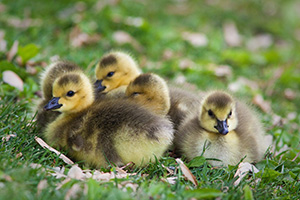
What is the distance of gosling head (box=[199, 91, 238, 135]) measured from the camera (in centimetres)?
283

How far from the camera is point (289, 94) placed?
5062 millimetres

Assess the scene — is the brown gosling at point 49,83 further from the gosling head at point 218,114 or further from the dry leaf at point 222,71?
the dry leaf at point 222,71

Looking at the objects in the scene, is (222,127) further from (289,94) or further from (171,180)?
(289,94)

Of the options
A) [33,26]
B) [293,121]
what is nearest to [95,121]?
[293,121]

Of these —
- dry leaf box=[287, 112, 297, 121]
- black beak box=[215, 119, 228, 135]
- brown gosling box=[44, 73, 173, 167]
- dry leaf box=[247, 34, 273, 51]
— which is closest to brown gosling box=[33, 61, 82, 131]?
brown gosling box=[44, 73, 173, 167]

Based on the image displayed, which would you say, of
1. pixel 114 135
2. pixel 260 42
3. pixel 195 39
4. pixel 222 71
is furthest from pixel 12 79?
pixel 260 42

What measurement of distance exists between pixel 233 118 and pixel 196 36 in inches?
124

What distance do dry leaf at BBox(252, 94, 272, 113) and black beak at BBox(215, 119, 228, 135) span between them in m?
1.64

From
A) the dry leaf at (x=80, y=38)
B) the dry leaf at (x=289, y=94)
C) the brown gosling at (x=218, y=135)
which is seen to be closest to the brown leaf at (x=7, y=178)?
the brown gosling at (x=218, y=135)

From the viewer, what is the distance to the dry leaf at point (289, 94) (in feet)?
16.5

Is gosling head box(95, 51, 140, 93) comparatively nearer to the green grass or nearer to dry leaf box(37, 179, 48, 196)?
Answer: the green grass

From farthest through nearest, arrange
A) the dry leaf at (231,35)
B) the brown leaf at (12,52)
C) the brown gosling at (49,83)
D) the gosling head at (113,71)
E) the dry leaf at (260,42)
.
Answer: the dry leaf at (260,42), the dry leaf at (231,35), the brown leaf at (12,52), the gosling head at (113,71), the brown gosling at (49,83)

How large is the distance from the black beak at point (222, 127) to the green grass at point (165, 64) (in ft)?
0.78

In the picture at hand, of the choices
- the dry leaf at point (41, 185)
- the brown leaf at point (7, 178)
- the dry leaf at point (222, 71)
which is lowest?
the dry leaf at point (222, 71)
